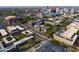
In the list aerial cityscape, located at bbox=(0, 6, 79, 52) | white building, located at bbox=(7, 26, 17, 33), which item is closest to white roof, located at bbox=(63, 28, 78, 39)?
aerial cityscape, located at bbox=(0, 6, 79, 52)

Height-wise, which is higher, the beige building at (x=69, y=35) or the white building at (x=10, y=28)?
the white building at (x=10, y=28)

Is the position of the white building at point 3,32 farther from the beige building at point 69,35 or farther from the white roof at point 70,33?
the white roof at point 70,33

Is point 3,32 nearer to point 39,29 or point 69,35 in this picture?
point 39,29

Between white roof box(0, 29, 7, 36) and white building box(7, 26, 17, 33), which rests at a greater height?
white building box(7, 26, 17, 33)

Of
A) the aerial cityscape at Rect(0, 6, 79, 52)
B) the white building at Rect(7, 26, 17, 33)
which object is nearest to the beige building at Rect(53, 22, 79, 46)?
the aerial cityscape at Rect(0, 6, 79, 52)

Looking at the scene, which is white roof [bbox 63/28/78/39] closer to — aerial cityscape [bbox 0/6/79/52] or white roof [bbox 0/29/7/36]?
aerial cityscape [bbox 0/6/79/52]

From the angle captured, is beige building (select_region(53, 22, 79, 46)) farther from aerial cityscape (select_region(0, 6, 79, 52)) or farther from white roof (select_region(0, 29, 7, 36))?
white roof (select_region(0, 29, 7, 36))

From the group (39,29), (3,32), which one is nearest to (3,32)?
(3,32)

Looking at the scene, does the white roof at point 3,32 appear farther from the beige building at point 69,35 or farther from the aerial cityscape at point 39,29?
the beige building at point 69,35

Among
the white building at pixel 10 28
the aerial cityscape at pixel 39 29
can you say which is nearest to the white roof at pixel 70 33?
the aerial cityscape at pixel 39 29
